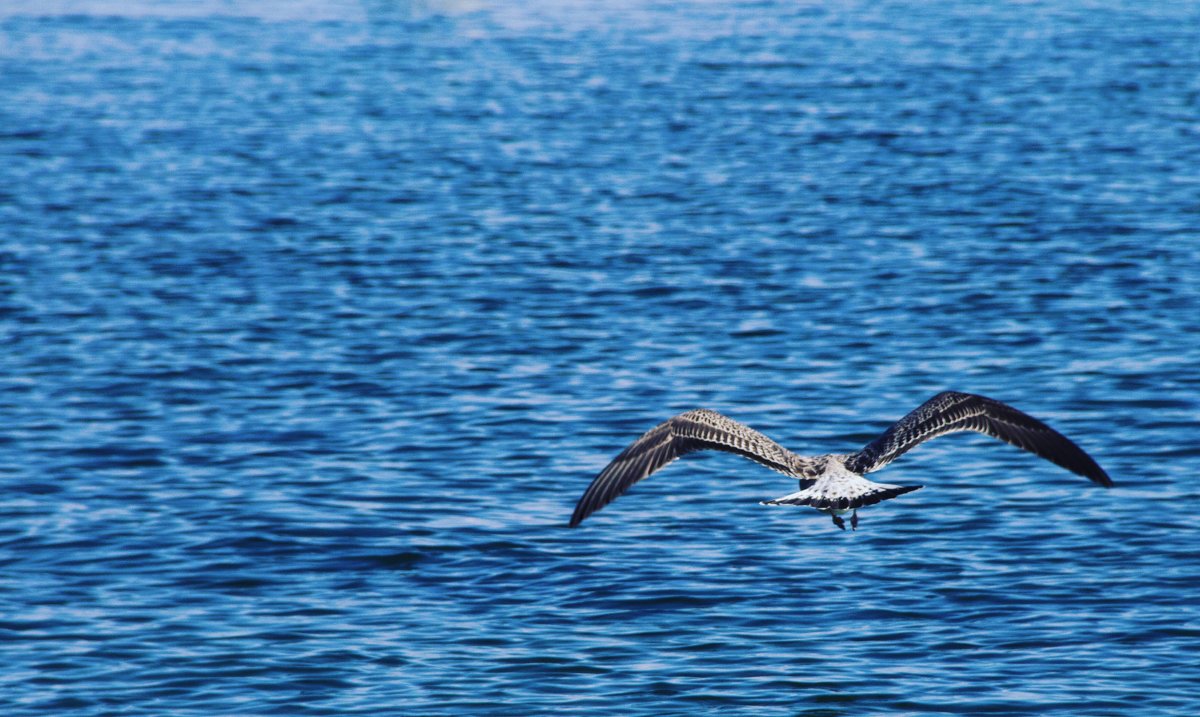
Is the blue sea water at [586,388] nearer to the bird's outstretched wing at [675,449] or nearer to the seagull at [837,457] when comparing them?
the seagull at [837,457]

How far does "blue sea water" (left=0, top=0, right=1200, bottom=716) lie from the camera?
13.9 metres

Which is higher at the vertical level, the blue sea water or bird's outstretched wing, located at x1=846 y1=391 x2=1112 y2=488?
bird's outstretched wing, located at x1=846 y1=391 x2=1112 y2=488

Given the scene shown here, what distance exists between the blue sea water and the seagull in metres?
1.91

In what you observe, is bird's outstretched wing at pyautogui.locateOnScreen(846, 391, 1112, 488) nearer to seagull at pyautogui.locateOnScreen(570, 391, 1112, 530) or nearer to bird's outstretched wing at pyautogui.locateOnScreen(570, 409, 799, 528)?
seagull at pyautogui.locateOnScreen(570, 391, 1112, 530)

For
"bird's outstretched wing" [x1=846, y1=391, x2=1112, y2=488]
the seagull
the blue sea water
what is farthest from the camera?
the blue sea water

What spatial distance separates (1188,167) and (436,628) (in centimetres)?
2351

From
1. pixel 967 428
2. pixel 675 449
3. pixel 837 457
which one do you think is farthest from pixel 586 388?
pixel 675 449

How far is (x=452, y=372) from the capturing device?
21.9 metres

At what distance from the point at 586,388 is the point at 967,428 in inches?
352

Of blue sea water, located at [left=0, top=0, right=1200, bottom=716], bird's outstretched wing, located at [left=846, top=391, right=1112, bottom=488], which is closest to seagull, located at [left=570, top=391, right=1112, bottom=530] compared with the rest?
bird's outstretched wing, located at [left=846, top=391, right=1112, bottom=488]

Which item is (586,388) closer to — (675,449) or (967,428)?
(967,428)

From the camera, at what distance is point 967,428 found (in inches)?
487

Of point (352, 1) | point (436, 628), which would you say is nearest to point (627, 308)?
point (436, 628)

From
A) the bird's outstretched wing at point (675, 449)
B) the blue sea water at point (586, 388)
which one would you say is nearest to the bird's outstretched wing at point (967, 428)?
the bird's outstretched wing at point (675, 449)
